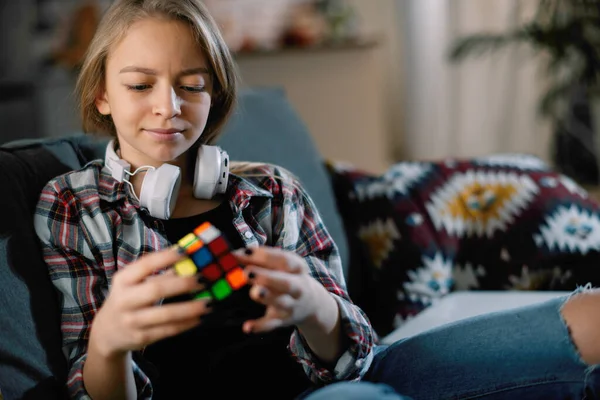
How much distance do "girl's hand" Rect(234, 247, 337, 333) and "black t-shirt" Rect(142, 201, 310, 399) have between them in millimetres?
147

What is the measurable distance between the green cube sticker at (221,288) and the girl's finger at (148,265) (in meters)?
0.05

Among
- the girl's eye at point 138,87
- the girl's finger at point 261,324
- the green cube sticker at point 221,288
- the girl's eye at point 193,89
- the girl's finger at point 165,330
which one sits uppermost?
the girl's eye at point 138,87

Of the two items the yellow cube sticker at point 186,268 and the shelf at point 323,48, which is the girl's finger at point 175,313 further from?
the shelf at point 323,48

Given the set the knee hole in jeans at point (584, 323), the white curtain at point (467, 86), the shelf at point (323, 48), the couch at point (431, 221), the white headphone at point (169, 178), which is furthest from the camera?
the white curtain at point (467, 86)

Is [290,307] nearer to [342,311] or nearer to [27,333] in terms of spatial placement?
[342,311]

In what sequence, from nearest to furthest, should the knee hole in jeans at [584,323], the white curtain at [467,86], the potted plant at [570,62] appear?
the knee hole in jeans at [584,323]
the potted plant at [570,62]
the white curtain at [467,86]

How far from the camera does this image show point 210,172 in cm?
109

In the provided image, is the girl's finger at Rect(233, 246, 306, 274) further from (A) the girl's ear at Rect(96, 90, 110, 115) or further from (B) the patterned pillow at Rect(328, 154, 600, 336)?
(B) the patterned pillow at Rect(328, 154, 600, 336)

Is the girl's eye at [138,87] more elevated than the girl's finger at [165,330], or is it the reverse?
the girl's eye at [138,87]

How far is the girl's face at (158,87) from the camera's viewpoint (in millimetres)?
1020

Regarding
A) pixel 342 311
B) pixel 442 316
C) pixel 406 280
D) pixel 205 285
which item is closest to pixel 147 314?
pixel 205 285

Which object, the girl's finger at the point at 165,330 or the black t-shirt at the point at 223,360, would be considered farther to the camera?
the black t-shirt at the point at 223,360

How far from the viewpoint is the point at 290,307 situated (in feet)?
2.85

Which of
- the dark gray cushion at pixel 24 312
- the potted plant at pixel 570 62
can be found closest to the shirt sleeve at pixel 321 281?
the dark gray cushion at pixel 24 312
